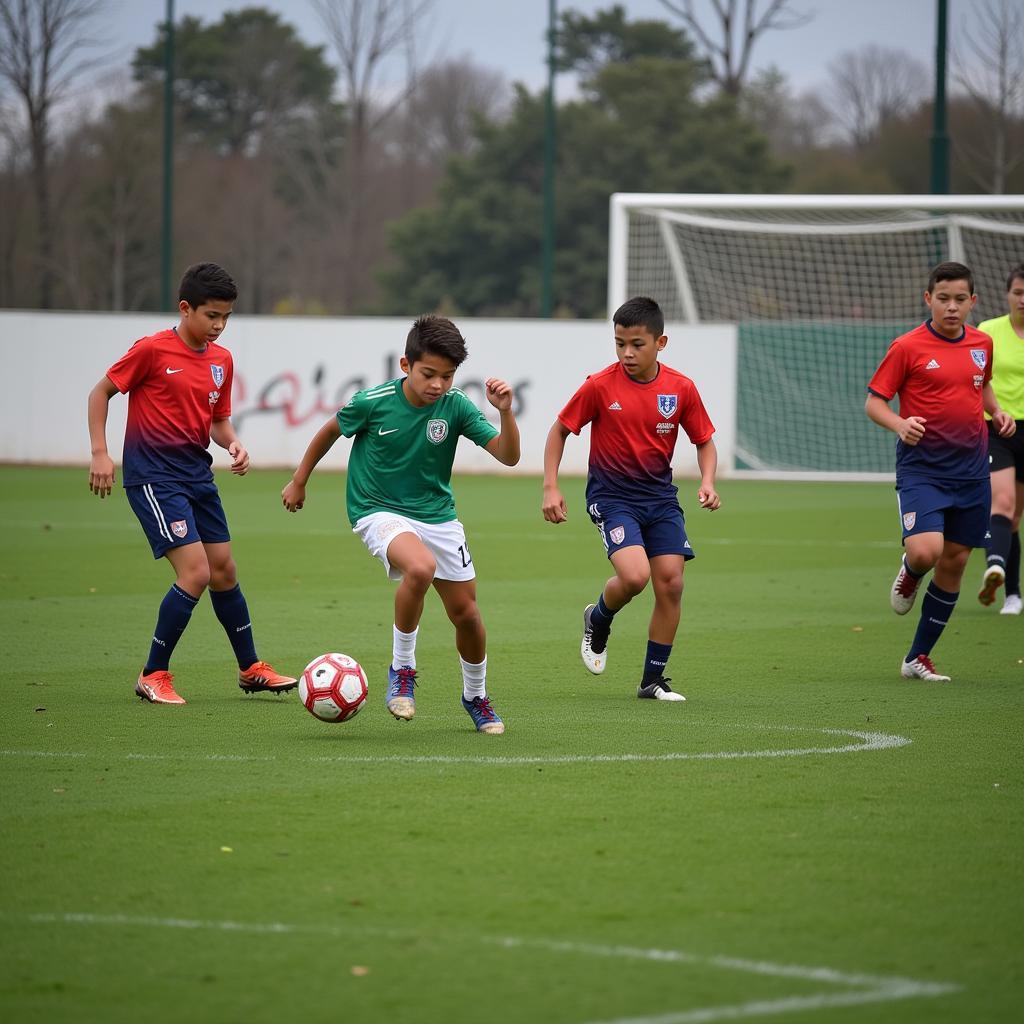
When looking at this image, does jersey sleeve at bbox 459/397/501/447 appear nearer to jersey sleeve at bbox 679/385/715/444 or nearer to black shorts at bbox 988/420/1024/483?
jersey sleeve at bbox 679/385/715/444

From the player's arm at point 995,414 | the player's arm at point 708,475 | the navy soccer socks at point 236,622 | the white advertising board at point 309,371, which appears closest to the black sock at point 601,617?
the player's arm at point 708,475

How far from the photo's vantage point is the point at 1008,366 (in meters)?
10.5

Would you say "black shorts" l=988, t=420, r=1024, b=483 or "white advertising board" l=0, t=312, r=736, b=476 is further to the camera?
"white advertising board" l=0, t=312, r=736, b=476

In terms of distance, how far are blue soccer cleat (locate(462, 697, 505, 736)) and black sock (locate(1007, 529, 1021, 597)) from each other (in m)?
5.08

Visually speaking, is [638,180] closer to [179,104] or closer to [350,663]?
[179,104]

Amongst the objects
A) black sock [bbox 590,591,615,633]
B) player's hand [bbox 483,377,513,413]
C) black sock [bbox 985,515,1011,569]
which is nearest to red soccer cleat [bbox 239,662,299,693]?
black sock [bbox 590,591,615,633]

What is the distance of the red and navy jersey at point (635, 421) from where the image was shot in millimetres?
7789

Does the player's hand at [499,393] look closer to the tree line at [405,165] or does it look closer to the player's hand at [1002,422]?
the player's hand at [1002,422]

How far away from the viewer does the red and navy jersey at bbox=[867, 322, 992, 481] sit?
823 centimetres

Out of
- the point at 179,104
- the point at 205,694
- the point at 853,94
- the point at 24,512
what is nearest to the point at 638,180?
the point at 853,94

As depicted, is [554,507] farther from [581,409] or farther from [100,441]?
[100,441]

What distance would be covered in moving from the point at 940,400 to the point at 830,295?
19.0 m

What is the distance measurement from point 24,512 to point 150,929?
14.3m

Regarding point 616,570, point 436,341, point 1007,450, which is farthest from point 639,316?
point 1007,450
